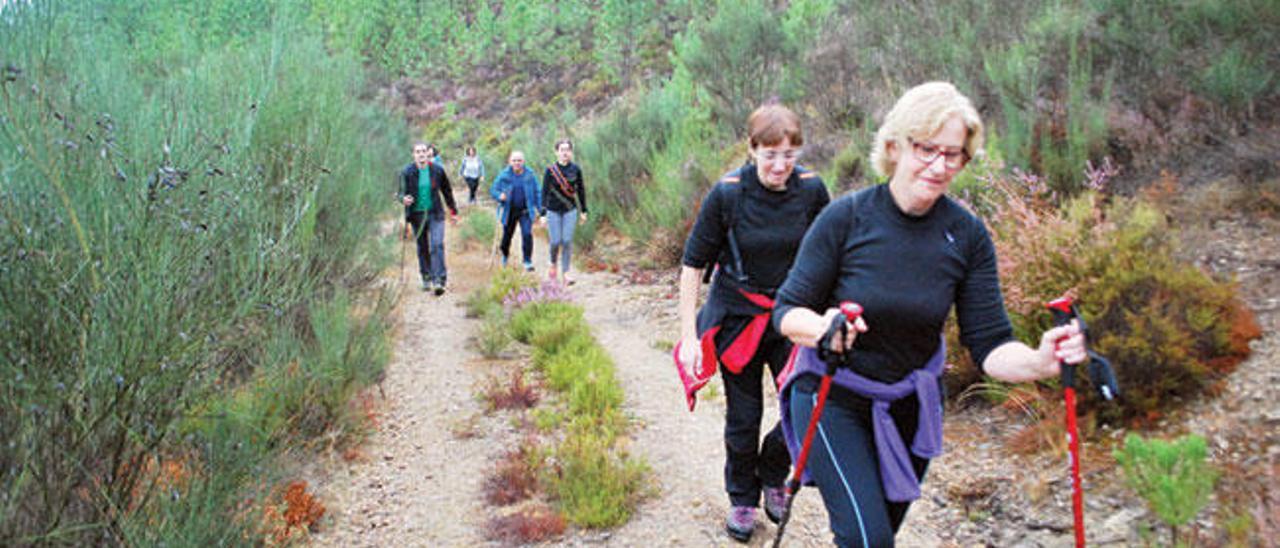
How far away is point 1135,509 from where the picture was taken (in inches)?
158

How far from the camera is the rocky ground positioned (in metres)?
4.06

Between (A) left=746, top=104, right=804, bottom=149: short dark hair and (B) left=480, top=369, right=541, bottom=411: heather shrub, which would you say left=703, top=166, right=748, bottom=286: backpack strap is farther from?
(B) left=480, top=369, right=541, bottom=411: heather shrub

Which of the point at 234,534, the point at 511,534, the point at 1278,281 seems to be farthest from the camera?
the point at 1278,281

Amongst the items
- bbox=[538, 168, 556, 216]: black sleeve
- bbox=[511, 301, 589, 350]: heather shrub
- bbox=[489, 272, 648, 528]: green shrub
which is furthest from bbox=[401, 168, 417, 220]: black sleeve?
bbox=[511, 301, 589, 350]: heather shrub

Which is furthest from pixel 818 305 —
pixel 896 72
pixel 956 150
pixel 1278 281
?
pixel 896 72

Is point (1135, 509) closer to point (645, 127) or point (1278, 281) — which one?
point (1278, 281)

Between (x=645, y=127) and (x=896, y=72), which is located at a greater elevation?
(x=896, y=72)

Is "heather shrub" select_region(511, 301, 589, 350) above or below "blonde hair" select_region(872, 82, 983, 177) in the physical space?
below

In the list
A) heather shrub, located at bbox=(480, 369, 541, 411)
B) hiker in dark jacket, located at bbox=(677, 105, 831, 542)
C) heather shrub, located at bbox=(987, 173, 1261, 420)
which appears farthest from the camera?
heather shrub, located at bbox=(480, 369, 541, 411)

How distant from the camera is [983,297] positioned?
2.27 metres

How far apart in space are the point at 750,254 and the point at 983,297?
1.25m

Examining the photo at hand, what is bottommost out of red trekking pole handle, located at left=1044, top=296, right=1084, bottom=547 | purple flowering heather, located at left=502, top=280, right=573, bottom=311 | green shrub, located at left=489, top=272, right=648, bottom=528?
purple flowering heather, located at left=502, top=280, right=573, bottom=311

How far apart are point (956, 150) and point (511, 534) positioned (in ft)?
10.2

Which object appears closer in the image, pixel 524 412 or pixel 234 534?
pixel 234 534
